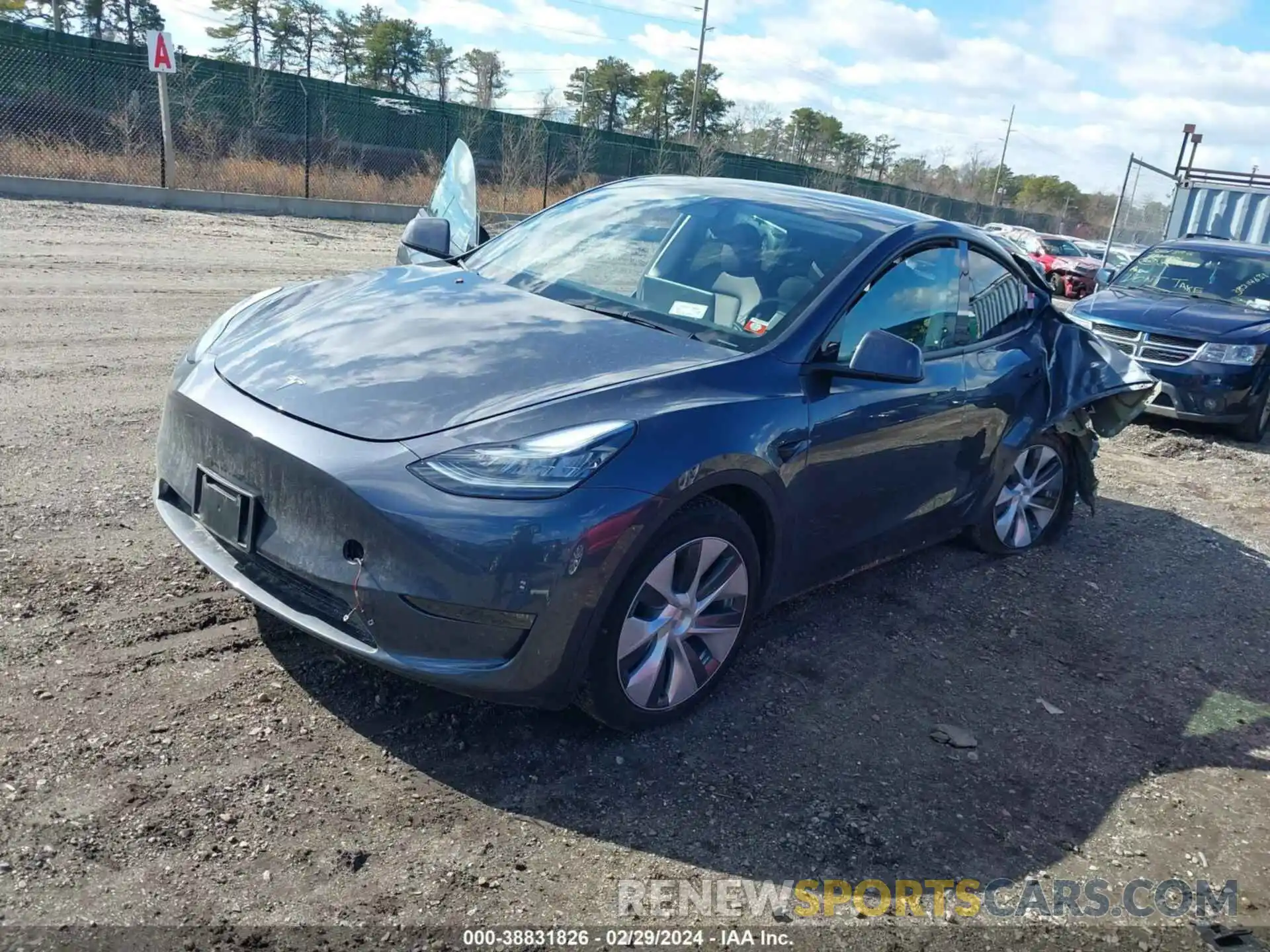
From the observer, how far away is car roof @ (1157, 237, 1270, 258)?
9.74 m

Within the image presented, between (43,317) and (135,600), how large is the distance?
5.26 meters

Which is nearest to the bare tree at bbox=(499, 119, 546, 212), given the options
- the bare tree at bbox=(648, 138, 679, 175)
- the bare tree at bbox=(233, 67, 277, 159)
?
the bare tree at bbox=(648, 138, 679, 175)

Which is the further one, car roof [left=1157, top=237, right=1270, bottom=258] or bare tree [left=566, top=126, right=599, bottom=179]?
bare tree [left=566, top=126, right=599, bottom=179]

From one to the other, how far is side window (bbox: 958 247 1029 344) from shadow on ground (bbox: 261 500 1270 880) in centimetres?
128

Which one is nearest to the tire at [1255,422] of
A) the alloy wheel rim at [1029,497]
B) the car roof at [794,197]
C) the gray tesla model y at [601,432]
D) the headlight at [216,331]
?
the alloy wheel rim at [1029,497]

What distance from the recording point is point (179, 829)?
2525mm

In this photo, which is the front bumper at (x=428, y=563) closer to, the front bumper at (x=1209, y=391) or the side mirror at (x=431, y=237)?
the side mirror at (x=431, y=237)

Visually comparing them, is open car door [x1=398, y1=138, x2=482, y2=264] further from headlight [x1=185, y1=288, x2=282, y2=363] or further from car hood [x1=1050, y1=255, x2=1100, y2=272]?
car hood [x1=1050, y1=255, x2=1100, y2=272]

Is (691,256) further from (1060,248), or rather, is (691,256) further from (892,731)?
(1060,248)

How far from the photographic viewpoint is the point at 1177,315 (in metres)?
8.73

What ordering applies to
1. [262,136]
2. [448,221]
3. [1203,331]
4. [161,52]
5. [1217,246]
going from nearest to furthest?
[448,221] < [1203,331] < [1217,246] < [161,52] < [262,136]

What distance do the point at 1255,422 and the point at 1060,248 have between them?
715 inches

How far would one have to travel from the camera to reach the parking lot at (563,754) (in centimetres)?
248

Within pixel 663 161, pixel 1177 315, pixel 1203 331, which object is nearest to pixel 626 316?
pixel 1203 331
